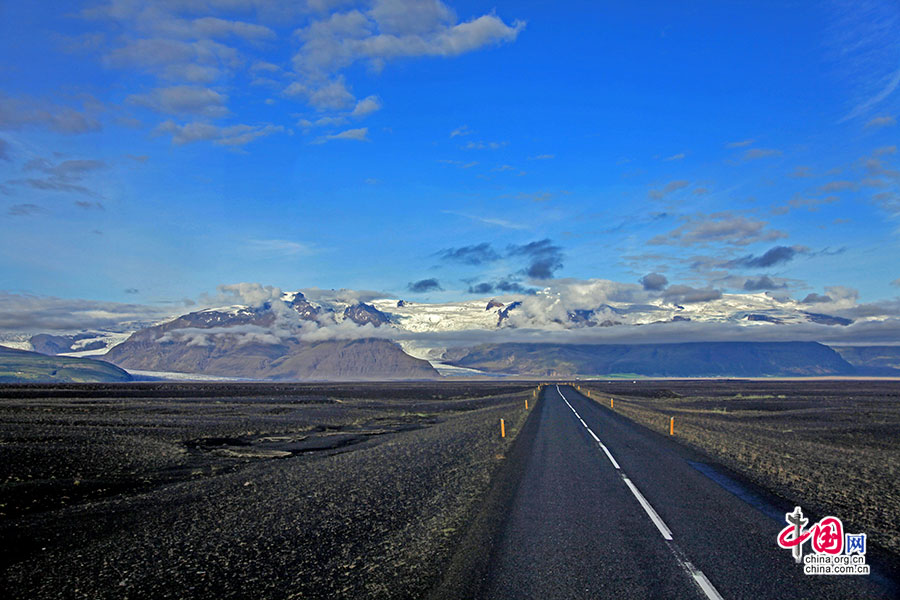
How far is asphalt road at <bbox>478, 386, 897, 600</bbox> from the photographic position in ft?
27.5

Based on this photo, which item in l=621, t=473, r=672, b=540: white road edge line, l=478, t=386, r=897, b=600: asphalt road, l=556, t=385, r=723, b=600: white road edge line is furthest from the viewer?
l=621, t=473, r=672, b=540: white road edge line

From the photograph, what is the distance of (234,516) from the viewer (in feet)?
47.9

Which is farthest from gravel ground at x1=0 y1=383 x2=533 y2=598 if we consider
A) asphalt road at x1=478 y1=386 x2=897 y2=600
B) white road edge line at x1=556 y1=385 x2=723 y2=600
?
white road edge line at x1=556 y1=385 x2=723 y2=600

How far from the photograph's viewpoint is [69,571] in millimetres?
10492

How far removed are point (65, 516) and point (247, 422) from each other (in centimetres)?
3426

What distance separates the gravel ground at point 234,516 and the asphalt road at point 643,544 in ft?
4.80

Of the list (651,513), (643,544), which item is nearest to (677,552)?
(643,544)

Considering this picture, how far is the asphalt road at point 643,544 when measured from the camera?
27.5 feet

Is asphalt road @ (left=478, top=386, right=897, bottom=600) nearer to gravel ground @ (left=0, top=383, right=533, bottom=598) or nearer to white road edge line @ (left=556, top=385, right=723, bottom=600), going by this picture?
white road edge line @ (left=556, top=385, right=723, bottom=600)

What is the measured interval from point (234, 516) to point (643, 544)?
10.2m

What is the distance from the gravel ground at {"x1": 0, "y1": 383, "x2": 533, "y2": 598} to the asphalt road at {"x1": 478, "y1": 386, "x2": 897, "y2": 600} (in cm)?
146

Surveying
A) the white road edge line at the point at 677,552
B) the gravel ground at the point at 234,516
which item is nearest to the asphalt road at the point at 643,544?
the white road edge line at the point at 677,552

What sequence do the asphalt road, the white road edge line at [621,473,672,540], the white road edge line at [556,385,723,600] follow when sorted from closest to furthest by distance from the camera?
the white road edge line at [556,385,723,600] < the asphalt road < the white road edge line at [621,473,672,540]

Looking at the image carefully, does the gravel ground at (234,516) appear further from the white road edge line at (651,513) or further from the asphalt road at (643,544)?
the white road edge line at (651,513)
